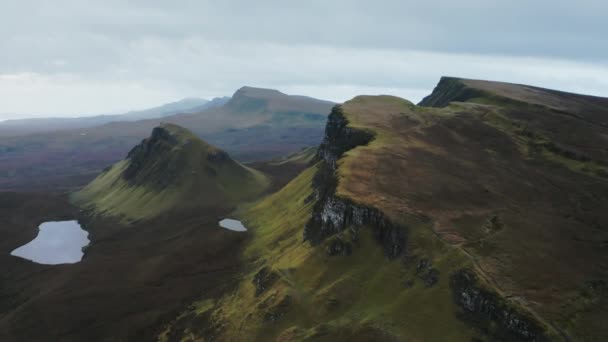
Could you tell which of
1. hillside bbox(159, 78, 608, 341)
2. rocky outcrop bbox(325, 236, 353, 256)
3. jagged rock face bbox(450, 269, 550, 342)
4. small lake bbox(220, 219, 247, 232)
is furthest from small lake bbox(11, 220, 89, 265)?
jagged rock face bbox(450, 269, 550, 342)

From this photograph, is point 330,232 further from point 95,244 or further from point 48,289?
point 95,244

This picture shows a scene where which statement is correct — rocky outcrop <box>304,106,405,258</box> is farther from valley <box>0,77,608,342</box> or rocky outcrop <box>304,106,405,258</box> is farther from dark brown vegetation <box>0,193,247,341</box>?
dark brown vegetation <box>0,193,247,341</box>

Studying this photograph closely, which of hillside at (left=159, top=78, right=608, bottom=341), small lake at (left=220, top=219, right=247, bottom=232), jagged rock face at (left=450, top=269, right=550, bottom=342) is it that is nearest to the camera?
jagged rock face at (left=450, top=269, right=550, bottom=342)

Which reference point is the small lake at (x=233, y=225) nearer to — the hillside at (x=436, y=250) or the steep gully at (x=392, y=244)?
the hillside at (x=436, y=250)

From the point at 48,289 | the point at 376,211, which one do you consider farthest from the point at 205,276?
the point at 376,211

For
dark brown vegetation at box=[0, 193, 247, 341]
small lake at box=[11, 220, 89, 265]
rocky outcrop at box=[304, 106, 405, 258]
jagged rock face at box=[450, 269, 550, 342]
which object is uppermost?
rocky outcrop at box=[304, 106, 405, 258]

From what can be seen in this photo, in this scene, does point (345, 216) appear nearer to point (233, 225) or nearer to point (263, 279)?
point (263, 279)

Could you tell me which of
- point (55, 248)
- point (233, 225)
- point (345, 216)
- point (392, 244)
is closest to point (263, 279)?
point (345, 216)

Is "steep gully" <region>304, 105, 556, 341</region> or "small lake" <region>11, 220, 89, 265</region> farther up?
"steep gully" <region>304, 105, 556, 341</region>
